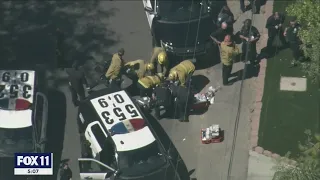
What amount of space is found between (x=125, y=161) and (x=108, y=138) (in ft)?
2.58

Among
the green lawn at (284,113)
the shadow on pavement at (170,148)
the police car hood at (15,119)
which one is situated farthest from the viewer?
the green lawn at (284,113)

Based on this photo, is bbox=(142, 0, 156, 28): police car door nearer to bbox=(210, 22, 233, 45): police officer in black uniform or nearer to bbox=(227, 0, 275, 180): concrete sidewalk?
bbox=(210, 22, 233, 45): police officer in black uniform

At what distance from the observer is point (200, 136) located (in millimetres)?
22484

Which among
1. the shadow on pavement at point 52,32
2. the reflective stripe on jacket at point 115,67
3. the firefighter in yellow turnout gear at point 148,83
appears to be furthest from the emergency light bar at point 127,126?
the shadow on pavement at point 52,32

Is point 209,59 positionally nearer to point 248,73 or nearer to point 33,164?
point 248,73

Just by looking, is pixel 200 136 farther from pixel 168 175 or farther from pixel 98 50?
pixel 98 50

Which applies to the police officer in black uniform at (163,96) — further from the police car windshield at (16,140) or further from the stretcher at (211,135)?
the police car windshield at (16,140)

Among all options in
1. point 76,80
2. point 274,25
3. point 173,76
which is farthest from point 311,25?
point 76,80

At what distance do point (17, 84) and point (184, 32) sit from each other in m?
5.34

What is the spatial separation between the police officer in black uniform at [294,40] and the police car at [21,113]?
738 centimetres

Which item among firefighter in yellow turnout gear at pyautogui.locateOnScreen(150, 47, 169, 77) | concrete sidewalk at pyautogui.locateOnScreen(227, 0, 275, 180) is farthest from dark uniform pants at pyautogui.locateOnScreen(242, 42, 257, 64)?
firefighter in yellow turnout gear at pyautogui.locateOnScreen(150, 47, 169, 77)

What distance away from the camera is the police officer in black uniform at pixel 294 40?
2389 cm

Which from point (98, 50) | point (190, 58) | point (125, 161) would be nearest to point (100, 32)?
point (98, 50)

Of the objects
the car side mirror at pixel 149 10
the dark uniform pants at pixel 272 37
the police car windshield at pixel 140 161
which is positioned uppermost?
the car side mirror at pixel 149 10
